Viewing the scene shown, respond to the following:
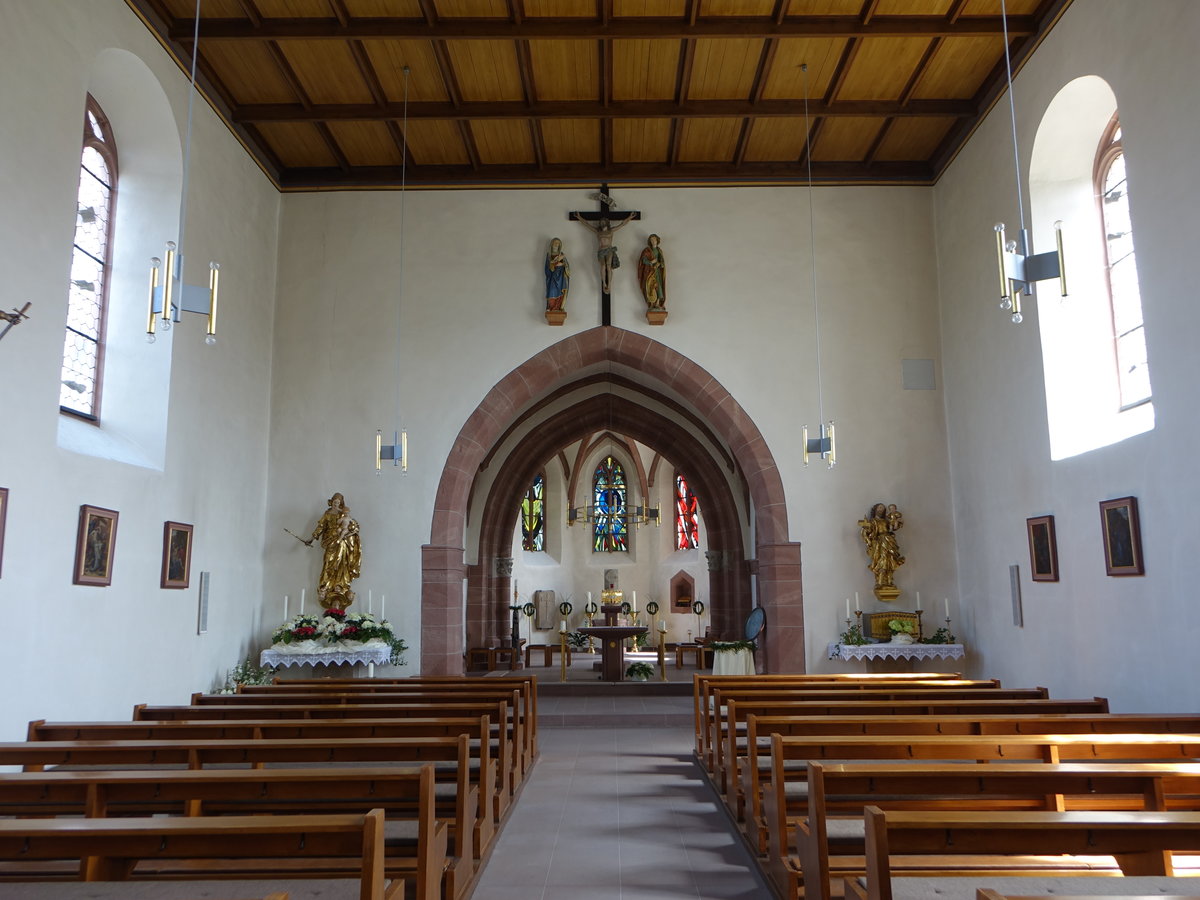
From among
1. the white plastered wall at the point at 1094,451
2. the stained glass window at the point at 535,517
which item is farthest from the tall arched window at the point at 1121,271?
the stained glass window at the point at 535,517

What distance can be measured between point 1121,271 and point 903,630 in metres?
4.84

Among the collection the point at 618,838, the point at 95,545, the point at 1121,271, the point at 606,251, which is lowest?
the point at 618,838

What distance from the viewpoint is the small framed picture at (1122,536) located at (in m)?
7.62

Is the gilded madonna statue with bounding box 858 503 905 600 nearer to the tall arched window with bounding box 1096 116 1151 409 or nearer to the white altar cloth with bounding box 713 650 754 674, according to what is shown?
the white altar cloth with bounding box 713 650 754 674

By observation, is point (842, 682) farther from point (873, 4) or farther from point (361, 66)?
point (361, 66)

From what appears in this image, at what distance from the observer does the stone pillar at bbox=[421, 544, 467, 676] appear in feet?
38.2

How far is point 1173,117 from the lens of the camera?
284 inches

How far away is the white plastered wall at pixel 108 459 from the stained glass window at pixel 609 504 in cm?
1418

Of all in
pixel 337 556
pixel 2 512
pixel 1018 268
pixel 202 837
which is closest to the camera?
pixel 202 837

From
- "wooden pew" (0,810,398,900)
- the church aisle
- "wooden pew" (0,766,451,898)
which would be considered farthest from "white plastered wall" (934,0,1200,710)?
"wooden pew" (0,810,398,900)

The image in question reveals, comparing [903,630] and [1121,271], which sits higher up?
[1121,271]

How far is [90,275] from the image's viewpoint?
8656mm

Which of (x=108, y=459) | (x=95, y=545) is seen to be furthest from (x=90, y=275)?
(x=95, y=545)

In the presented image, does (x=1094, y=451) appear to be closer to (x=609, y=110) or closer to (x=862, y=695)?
(x=862, y=695)
